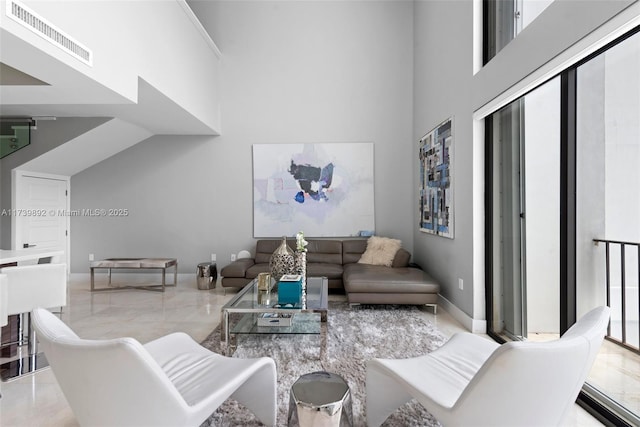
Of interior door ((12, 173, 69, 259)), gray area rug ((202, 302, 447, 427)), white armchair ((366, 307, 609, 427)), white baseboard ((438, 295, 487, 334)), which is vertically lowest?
gray area rug ((202, 302, 447, 427))

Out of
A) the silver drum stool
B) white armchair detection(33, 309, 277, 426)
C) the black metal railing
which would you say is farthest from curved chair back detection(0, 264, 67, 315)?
the black metal railing

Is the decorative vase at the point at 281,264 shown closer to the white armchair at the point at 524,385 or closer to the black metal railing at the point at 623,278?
the white armchair at the point at 524,385

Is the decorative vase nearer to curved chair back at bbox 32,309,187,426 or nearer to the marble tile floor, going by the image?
the marble tile floor

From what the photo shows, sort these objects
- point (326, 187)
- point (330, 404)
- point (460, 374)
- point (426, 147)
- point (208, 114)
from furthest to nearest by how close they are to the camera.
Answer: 1. point (326, 187)
2. point (208, 114)
3. point (426, 147)
4. point (460, 374)
5. point (330, 404)

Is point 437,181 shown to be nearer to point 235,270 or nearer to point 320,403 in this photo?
point 235,270

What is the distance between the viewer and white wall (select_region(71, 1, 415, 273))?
5.65m

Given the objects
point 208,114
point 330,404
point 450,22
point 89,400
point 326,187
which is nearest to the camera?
point 89,400

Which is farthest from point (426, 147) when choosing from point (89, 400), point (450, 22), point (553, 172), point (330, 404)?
point (89, 400)

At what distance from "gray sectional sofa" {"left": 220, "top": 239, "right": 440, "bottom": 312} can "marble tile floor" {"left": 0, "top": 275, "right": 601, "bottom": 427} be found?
0.25m

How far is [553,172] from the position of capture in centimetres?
254

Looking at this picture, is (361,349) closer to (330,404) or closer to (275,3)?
(330,404)

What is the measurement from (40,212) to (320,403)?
5765 mm

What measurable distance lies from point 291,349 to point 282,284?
57 cm

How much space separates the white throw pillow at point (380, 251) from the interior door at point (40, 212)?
15.8 ft
